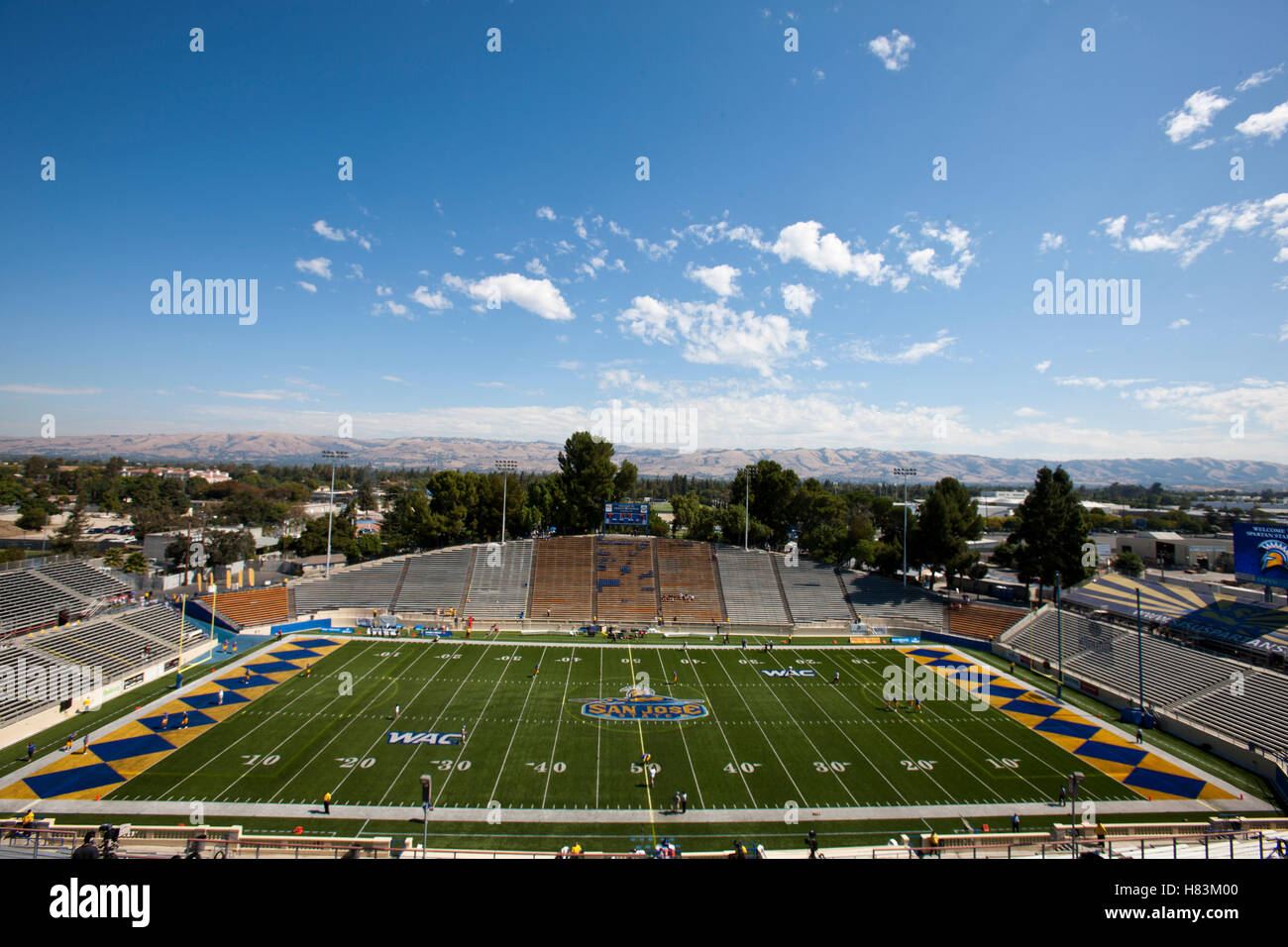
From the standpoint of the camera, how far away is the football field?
71.5 ft

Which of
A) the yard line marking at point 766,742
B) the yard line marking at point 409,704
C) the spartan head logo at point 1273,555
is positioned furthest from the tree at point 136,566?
the spartan head logo at point 1273,555

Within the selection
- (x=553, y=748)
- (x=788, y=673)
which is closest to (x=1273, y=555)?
(x=788, y=673)

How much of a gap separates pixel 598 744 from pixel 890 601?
3342cm

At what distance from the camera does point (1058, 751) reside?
26047 mm

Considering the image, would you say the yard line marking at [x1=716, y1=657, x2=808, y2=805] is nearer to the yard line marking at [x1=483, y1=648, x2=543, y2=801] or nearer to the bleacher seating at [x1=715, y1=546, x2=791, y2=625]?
the yard line marking at [x1=483, y1=648, x2=543, y2=801]

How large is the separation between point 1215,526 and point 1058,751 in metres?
103

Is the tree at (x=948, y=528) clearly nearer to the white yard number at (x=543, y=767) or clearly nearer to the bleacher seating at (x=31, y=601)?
the white yard number at (x=543, y=767)

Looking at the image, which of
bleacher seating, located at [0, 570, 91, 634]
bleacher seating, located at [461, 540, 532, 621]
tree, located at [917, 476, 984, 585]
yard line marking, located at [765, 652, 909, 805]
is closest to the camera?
yard line marking, located at [765, 652, 909, 805]

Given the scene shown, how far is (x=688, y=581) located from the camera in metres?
53.0

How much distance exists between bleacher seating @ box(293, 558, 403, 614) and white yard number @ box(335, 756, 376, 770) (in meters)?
24.4

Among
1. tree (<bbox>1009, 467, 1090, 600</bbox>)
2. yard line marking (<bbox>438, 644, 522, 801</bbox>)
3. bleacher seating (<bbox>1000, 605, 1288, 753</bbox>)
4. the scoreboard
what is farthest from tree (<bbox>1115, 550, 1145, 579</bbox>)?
yard line marking (<bbox>438, 644, 522, 801</bbox>)
